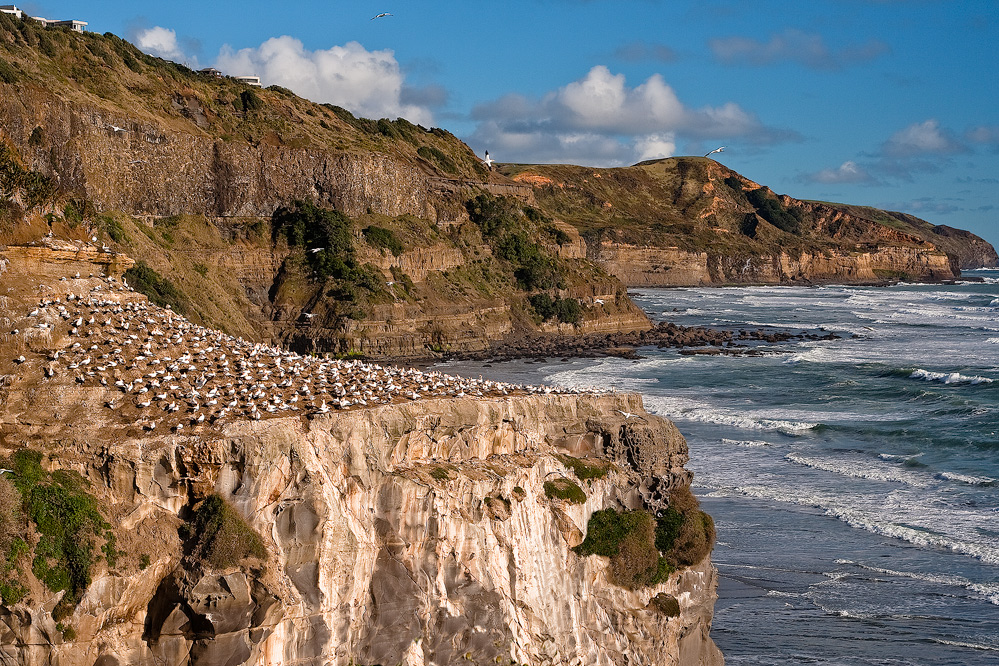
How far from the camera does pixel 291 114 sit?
81875mm

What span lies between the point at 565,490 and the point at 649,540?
1930mm

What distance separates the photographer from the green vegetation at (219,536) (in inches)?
504

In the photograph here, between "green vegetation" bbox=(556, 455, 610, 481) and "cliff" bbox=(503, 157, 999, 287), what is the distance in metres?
131

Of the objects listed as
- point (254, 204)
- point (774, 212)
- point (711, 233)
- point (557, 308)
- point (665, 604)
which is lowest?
point (665, 604)

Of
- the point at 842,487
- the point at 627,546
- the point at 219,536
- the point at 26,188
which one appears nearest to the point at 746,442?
the point at 842,487

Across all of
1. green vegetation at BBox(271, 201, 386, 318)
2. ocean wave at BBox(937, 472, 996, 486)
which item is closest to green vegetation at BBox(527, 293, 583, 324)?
green vegetation at BBox(271, 201, 386, 318)

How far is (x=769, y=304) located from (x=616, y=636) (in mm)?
106883

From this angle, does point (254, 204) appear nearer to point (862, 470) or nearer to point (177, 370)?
point (862, 470)

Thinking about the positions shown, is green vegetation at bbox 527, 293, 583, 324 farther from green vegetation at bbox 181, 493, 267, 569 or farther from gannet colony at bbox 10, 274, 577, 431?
green vegetation at bbox 181, 493, 267, 569

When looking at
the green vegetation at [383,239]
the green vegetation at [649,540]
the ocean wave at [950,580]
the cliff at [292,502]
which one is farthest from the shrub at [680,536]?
the green vegetation at [383,239]

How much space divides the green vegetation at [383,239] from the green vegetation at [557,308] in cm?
1305

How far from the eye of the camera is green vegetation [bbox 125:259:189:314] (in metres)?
44.4

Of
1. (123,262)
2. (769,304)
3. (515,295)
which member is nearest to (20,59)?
(515,295)

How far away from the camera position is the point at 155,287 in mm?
45938
